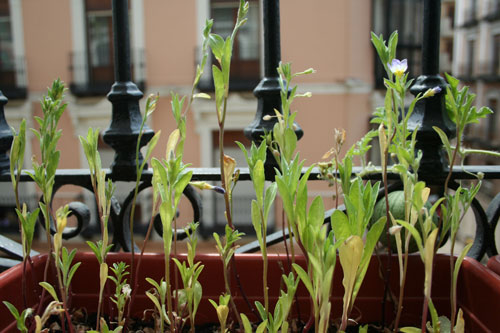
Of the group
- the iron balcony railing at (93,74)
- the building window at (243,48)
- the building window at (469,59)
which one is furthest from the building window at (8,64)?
the building window at (469,59)

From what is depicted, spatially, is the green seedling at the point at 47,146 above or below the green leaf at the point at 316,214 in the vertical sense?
above

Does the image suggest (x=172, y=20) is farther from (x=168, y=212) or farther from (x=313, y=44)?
(x=168, y=212)

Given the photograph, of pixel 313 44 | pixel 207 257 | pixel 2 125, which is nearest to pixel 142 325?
pixel 207 257

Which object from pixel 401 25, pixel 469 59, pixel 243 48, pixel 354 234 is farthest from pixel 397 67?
pixel 469 59

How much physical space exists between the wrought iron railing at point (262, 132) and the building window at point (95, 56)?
471 centimetres

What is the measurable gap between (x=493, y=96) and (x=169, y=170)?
8711mm

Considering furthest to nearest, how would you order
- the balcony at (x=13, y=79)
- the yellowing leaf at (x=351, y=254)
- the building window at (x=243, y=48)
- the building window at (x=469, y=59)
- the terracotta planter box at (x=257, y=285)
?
the building window at (x=469, y=59), the balcony at (x=13, y=79), the building window at (x=243, y=48), the terracotta planter box at (x=257, y=285), the yellowing leaf at (x=351, y=254)

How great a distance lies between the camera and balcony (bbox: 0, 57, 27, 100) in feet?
17.1

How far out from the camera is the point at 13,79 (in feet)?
17.7

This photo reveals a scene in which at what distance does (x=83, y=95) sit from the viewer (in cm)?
516

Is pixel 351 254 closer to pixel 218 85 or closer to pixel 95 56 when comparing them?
pixel 218 85

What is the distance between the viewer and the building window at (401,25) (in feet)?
16.3

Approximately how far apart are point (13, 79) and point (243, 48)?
257 cm

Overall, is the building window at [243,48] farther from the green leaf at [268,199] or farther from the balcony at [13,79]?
the green leaf at [268,199]
